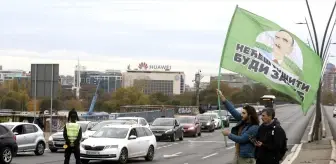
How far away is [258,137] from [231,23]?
12.6ft

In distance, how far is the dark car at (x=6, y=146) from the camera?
66.3ft

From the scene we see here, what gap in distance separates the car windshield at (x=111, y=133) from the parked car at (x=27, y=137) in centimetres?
336

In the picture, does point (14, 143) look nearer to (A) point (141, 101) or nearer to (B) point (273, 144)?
(B) point (273, 144)

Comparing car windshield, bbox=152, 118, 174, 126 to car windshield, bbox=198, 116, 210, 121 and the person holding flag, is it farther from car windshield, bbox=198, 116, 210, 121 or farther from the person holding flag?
the person holding flag

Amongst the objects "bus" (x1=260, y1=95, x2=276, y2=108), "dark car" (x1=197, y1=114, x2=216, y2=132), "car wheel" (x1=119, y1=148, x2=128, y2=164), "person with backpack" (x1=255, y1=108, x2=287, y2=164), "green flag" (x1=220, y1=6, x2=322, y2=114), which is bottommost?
"dark car" (x1=197, y1=114, x2=216, y2=132)

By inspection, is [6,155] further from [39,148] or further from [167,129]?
[167,129]

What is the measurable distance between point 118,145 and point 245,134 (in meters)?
12.1

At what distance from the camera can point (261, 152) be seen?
933 centimetres

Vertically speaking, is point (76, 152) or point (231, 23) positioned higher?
point (231, 23)

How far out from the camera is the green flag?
40.6 ft

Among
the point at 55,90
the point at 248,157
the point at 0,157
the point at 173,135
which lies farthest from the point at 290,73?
the point at 173,135

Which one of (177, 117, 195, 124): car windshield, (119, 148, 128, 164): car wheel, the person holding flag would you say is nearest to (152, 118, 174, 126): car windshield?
(177, 117, 195, 124): car windshield

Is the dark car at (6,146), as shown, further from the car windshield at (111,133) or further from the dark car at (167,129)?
the dark car at (167,129)

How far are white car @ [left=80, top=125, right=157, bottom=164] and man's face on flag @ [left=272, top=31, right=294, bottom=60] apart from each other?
9.51 metres
